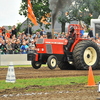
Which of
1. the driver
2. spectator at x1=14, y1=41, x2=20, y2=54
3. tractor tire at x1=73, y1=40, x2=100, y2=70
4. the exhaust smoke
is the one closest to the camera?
tractor tire at x1=73, y1=40, x2=100, y2=70

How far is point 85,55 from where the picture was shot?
44.4ft

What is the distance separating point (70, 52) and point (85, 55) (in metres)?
0.73

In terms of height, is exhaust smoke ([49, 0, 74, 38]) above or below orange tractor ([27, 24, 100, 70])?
above

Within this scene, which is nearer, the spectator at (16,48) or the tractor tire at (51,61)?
the tractor tire at (51,61)

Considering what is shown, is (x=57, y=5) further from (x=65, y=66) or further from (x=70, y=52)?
(x=70, y=52)

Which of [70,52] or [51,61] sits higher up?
[70,52]

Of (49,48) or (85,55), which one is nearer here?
(85,55)

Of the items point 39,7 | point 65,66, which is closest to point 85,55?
point 65,66

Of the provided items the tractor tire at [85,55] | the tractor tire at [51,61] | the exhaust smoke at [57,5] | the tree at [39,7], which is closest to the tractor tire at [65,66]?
the tractor tire at [85,55]

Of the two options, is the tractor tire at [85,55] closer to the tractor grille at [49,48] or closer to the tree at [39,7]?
the tractor grille at [49,48]

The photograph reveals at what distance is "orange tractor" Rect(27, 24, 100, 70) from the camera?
43.5 ft

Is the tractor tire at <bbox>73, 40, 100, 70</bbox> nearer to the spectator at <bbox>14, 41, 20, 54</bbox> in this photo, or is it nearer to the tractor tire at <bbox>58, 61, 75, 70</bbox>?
the tractor tire at <bbox>58, 61, 75, 70</bbox>

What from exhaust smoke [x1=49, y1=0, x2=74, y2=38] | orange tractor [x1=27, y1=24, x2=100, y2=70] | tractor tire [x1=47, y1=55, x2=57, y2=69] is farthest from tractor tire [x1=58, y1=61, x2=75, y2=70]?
exhaust smoke [x1=49, y1=0, x2=74, y2=38]

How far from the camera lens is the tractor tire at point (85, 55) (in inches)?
520
